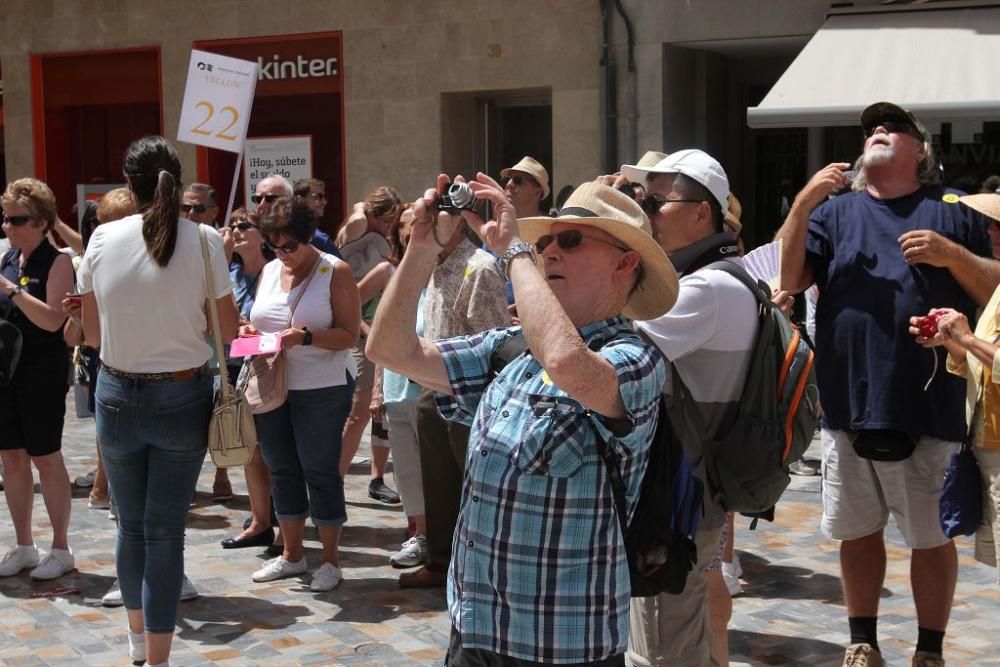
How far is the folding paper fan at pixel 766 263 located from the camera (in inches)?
220

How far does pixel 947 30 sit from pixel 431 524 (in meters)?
6.52

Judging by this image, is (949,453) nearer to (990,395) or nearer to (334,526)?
(990,395)

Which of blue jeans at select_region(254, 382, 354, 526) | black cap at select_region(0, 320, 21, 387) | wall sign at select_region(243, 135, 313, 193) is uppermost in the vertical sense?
wall sign at select_region(243, 135, 313, 193)

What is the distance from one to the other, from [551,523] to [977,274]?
98.4 inches

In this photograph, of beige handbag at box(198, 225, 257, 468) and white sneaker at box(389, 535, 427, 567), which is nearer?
beige handbag at box(198, 225, 257, 468)

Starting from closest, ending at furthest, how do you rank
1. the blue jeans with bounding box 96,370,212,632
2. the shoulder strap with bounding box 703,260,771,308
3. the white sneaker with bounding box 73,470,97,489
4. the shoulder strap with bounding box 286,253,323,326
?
the shoulder strap with bounding box 703,260,771,308 → the blue jeans with bounding box 96,370,212,632 → the shoulder strap with bounding box 286,253,323,326 → the white sneaker with bounding box 73,470,97,489

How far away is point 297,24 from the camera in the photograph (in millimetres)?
15062

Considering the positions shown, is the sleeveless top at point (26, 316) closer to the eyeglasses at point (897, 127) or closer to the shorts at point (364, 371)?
the shorts at point (364, 371)

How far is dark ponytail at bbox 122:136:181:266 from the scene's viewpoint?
5098 mm

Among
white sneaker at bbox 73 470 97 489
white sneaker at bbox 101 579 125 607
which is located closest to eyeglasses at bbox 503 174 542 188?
white sneaker at bbox 101 579 125 607

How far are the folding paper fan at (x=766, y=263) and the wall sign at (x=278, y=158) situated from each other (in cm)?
1005

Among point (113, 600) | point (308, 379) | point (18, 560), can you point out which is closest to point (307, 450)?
point (308, 379)

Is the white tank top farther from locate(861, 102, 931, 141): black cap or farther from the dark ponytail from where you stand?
locate(861, 102, 931, 141): black cap

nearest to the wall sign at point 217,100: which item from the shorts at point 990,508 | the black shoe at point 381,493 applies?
the black shoe at point 381,493
